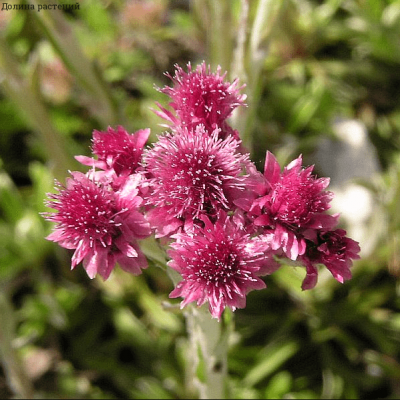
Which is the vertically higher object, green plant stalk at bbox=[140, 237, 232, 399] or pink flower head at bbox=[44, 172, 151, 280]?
pink flower head at bbox=[44, 172, 151, 280]

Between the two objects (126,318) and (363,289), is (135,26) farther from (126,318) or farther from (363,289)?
(363,289)

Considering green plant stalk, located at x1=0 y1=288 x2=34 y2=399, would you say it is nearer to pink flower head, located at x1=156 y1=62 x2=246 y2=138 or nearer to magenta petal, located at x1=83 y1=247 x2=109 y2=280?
magenta petal, located at x1=83 y1=247 x2=109 y2=280

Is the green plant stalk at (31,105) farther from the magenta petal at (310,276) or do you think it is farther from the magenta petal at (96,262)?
the magenta petal at (310,276)

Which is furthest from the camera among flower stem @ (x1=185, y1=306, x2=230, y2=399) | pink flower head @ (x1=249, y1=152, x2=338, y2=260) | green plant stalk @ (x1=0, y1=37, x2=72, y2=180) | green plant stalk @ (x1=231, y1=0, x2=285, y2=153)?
green plant stalk @ (x1=0, y1=37, x2=72, y2=180)

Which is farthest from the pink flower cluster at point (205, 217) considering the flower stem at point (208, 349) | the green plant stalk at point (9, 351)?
the green plant stalk at point (9, 351)

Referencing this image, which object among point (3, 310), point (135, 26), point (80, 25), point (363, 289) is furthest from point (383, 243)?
point (80, 25)

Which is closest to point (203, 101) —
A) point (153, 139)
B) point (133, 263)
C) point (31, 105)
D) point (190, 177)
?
point (190, 177)

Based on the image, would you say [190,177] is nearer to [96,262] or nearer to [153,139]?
[96,262]

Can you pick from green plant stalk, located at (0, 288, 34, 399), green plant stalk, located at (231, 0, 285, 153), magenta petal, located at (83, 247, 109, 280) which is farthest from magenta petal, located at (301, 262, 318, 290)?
green plant stalk, located at (0, 288, 34, 399)
